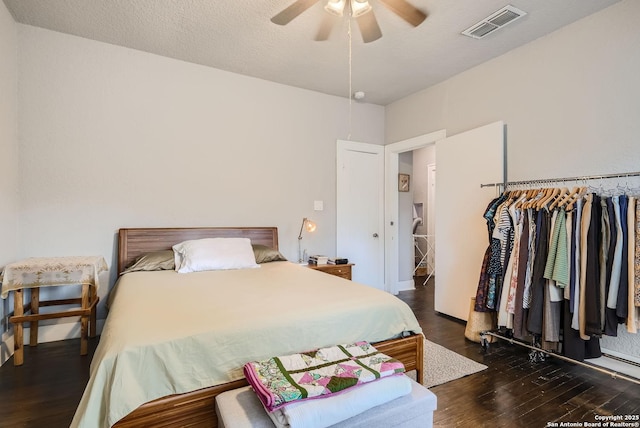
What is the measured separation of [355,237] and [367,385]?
3.15 m

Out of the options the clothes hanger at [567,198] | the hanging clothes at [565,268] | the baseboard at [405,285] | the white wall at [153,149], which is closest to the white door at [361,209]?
the white wall at [153,149]

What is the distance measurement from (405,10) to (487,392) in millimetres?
2502

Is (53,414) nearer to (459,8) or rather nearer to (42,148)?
(42,148)

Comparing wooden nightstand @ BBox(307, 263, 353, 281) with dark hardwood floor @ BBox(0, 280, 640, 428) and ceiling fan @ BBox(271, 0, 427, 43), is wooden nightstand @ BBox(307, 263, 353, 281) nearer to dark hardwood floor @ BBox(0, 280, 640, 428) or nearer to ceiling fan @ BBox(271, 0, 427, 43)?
dark hardwood floor @ BBox(0, 280, 640, 428)

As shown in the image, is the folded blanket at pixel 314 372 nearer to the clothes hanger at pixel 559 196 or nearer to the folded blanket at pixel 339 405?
the folded blanket at pixel 339 405

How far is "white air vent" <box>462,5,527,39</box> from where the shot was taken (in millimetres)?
2439

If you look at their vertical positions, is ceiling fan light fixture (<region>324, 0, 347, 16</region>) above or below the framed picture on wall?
above

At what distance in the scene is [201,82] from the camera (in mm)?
3445

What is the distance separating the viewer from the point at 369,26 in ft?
7.46

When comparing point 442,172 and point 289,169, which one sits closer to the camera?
point 442,172

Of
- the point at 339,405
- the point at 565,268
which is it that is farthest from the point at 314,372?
the point at 565,268

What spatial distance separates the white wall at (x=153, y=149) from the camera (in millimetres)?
2818

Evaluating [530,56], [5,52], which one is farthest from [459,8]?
[5,52]

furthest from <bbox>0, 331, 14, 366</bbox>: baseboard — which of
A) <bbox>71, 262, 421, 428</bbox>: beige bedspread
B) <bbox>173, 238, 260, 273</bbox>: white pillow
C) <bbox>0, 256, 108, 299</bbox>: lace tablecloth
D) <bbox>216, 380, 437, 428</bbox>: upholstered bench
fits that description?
<bbox>216, 380, 437, 428</bbox>: upholstered bench
